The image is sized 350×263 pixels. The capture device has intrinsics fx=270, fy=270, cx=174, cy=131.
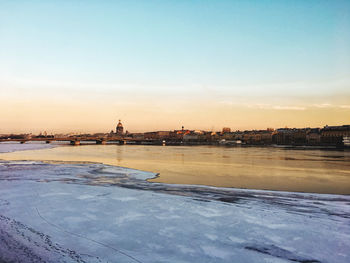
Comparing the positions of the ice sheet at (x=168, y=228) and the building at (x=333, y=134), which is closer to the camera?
the ice sheet at (x=168, y=228)

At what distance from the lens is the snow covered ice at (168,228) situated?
4.17 m

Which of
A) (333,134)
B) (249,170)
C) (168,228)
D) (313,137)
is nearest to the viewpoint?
(168,228)

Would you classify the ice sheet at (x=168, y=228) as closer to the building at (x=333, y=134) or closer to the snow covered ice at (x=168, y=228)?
the snow covered ice at (x=168, y=228)

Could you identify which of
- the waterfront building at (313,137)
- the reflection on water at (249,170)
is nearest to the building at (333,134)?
the waterfront building at (313,137)

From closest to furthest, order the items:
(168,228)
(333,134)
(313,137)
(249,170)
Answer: (168,228) < (249,170) < (333,134) < (313,137)

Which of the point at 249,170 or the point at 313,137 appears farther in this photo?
the point at 313,137

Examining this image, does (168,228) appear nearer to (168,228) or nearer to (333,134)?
(168,228)

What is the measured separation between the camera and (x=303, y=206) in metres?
7.55

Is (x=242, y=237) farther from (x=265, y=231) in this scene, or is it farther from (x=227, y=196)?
(x=227, y=196)

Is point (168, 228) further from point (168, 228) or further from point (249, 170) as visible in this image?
point (249, 170)

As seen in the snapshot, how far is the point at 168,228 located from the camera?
5.38 metres

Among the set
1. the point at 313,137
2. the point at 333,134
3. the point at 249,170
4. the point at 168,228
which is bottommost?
the point at 249,170

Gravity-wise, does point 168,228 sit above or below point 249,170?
above

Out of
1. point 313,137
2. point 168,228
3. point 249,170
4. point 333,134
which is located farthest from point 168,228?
point 313,137
